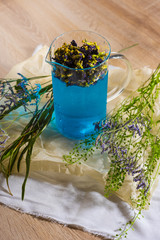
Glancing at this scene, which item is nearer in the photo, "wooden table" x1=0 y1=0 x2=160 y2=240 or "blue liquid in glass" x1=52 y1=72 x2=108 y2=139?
"blue liquid in glass" x1=52 y1=72 x2=108 y2=139

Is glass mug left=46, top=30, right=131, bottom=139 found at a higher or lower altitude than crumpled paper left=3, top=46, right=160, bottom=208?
higher

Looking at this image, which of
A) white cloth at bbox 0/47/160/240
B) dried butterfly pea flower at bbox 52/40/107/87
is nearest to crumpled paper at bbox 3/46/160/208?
white cloth at bbox 0/47/160/240

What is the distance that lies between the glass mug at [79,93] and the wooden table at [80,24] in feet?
Result: 0.88

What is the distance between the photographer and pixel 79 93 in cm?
71

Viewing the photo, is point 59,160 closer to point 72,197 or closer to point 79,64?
point 72,197

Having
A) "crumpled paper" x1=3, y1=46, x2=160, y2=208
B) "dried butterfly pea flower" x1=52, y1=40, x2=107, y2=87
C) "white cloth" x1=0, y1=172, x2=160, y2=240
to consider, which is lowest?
"white cloth" x1=0, y1=172, x2=160, y2=240

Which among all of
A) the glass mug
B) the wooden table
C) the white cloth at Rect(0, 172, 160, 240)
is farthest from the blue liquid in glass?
the wooden table

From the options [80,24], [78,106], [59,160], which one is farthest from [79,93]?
[80,24]

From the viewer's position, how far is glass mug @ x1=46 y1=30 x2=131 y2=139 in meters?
0.68

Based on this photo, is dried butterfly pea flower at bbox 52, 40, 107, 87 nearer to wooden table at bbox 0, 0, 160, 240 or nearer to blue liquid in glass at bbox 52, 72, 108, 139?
blue liquid in glass at bbox 52, 72, 108, 139

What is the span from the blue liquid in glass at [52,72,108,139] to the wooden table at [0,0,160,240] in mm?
289

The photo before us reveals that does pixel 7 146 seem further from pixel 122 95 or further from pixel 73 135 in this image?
pixel 122 95

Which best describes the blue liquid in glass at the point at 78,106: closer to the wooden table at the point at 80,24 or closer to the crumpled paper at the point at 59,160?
the crumpled paper at the point at 59,160

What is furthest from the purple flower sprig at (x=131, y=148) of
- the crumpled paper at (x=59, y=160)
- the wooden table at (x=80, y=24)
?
the wooden table at (x=80, y=24)
